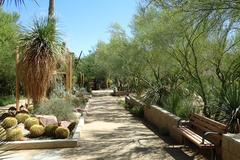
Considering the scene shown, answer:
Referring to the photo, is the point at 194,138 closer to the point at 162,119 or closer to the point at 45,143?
the point at 45,143

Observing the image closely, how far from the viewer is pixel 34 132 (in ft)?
37.6

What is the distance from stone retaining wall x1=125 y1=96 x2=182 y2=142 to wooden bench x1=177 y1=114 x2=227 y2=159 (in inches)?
17.3

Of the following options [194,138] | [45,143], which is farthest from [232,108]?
[45,143]

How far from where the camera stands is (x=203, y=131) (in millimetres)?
10312

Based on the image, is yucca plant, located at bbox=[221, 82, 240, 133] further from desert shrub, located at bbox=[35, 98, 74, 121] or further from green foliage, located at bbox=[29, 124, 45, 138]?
desert shrub, located at bbox=[35, 98, 74, 121]

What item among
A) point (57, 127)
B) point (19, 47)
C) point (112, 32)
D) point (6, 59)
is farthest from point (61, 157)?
point (112, 32)

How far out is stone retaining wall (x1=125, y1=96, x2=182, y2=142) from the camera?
41.1 feet

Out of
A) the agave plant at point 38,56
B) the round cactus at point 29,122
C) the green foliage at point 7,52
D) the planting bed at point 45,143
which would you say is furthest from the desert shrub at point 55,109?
the green foliage at point 7,52

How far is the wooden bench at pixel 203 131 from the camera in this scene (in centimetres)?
872

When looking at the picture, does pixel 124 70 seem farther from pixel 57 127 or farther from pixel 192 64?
pixel 57 127

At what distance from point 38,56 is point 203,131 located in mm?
6996

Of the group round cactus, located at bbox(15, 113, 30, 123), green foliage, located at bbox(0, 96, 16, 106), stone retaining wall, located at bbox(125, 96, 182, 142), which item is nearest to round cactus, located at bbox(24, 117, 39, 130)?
round cactus, located at bbox(15, 113, 30, 123)

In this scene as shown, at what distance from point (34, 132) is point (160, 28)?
19.8 ft

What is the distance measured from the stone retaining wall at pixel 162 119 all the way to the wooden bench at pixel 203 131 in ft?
1.44
